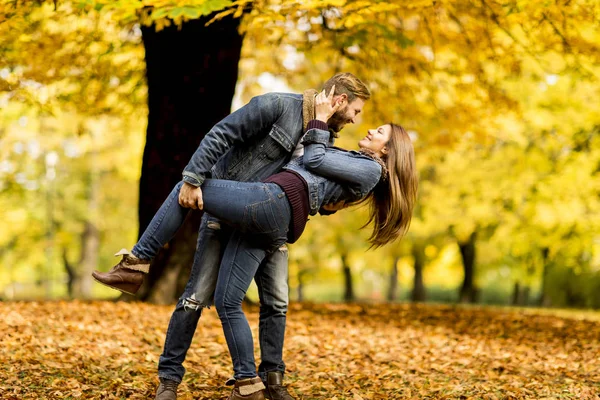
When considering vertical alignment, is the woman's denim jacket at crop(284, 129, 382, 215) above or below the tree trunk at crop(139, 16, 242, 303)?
below

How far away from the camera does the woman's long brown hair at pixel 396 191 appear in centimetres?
374

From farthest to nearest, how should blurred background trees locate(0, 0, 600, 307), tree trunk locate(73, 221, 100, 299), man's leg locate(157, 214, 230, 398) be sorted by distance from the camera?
tree trunk locate(73, 221, 100, 299)
blurred background trees locate(0, 0, 600, 307)
man's leg locate(157, 214, 230, 398)

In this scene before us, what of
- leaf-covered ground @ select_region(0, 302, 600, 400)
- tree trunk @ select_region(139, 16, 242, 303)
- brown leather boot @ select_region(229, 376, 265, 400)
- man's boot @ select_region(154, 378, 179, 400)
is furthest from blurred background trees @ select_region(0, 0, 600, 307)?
brown leather boot @ select_region(229, 376, 265, 400)

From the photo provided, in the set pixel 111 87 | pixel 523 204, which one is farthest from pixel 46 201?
pixel 523 204

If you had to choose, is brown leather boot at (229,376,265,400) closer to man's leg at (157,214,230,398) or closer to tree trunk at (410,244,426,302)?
man's leg at (157,214,230,398)

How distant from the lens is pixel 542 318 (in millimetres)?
10188

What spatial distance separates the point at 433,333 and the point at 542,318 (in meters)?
3.65

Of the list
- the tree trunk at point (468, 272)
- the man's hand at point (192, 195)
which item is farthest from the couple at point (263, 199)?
the tree trunk at point (468, 272)

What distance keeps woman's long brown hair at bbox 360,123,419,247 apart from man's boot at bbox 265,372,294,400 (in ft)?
3.33

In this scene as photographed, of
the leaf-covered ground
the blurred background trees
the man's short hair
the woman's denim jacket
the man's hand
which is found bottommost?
the leaf-covered ground

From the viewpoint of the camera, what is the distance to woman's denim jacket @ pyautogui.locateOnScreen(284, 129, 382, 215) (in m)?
3.47

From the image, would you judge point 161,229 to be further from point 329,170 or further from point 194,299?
point 329,170

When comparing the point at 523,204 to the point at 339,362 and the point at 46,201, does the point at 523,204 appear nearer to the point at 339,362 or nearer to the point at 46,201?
the point at 339,362

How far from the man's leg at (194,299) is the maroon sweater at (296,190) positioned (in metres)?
0.46
